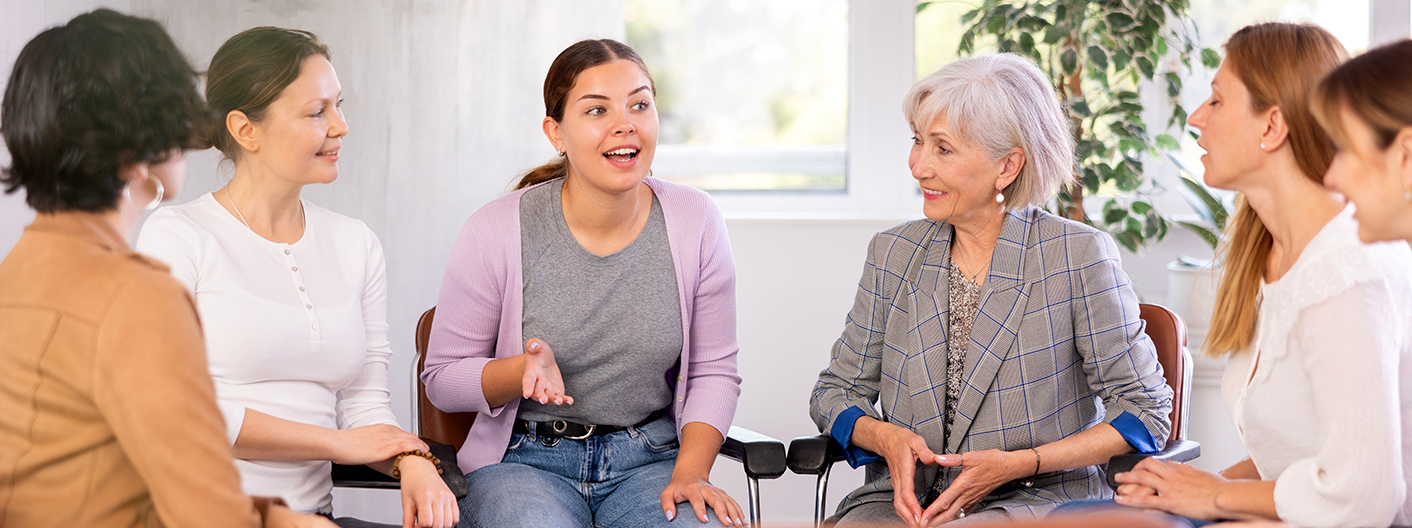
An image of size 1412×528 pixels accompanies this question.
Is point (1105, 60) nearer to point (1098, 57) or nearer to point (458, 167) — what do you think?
point (1098, 57)

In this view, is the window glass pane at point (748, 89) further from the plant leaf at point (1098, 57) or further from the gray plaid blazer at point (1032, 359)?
the gray plaid blazer at point (1032, 359)

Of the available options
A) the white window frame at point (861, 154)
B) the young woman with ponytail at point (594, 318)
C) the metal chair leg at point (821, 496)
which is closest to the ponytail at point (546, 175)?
the young woman with ponytail at point (594, 318)

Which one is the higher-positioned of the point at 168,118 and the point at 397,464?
the point at 168,118

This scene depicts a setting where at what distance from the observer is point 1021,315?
1780 mm

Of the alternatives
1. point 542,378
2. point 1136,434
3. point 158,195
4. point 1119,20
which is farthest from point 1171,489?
point 1119,20

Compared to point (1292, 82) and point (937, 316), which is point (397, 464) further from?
point (1292, 82)

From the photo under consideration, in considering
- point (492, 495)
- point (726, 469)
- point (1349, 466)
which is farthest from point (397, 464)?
point (726, 469)

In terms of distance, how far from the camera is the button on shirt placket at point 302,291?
1.36 metres

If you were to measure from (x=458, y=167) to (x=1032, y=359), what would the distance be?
1433mm

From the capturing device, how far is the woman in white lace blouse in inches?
47.8

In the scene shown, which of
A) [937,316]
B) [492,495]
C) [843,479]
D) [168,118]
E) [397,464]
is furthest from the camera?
[843,479]

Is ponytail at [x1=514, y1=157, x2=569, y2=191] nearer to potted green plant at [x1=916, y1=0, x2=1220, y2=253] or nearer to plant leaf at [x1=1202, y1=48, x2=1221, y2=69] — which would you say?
potted green plant at [x1=916, y1=0, x2=1220, y2=253]

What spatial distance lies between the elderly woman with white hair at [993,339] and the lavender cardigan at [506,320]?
222mm

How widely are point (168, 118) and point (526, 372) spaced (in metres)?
0.82
